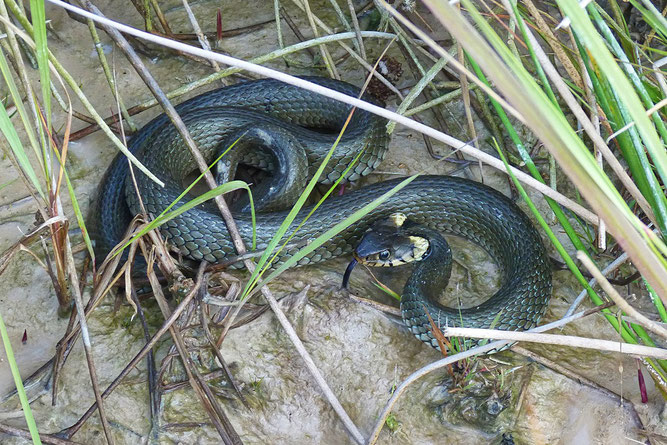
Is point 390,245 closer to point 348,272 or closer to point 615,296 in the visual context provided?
point 348,272

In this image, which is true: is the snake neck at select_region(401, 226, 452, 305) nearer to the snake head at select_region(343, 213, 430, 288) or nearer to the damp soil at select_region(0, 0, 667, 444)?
the snake head at select_region(343, 213, 430, 288)

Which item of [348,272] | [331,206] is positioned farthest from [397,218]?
[348,272]

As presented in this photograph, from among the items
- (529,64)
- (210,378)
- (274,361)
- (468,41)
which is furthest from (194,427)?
(529,64)

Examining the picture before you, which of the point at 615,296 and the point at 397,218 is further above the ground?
the point at 615,296

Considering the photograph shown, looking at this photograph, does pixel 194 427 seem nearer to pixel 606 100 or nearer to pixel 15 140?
pixel 15 140

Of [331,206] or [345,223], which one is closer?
[345,223]

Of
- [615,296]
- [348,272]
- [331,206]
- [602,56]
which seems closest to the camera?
[602,56]
